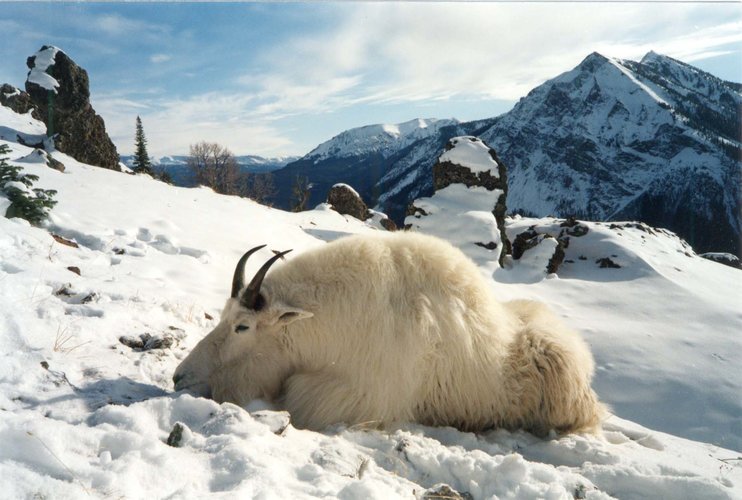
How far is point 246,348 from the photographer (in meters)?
4.11

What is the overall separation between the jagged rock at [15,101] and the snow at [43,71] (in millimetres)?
10975

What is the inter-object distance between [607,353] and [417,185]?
188419 millimetres

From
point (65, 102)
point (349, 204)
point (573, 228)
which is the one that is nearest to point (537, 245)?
point (573, 228)

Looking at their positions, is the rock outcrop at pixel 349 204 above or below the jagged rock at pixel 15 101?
below

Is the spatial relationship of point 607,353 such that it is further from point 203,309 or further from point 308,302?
point 203,309

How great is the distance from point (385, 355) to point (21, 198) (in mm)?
7021

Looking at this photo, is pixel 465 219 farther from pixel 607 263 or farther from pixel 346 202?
pixel 346 202

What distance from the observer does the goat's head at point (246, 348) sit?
394cm

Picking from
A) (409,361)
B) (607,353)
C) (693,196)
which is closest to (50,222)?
(409,361)

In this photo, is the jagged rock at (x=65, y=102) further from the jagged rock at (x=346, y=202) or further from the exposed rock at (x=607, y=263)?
the exposed rock at (x=607, y=263)

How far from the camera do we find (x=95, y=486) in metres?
1.96

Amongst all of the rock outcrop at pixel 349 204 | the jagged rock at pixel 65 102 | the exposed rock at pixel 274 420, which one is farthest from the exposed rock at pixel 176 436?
the jagged rock at pixel 65 102

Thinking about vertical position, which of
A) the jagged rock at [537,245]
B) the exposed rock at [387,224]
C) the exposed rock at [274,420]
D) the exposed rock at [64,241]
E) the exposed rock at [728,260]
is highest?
the exposed rock at [64,241]

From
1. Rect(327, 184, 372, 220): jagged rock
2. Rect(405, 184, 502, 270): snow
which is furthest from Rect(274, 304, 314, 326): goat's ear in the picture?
Rect(327, 184, 372, 220): jagged rock
